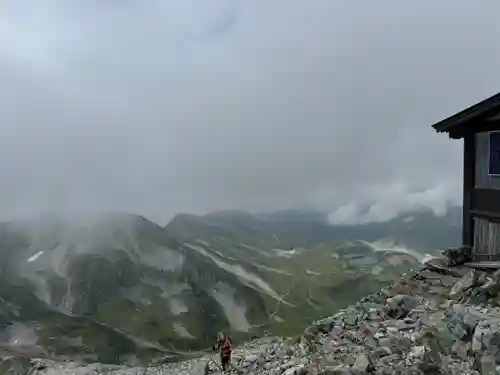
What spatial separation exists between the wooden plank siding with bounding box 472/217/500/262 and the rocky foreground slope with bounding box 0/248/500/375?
102cm

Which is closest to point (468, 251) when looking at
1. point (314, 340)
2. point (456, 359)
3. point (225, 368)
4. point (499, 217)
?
point (499, 217)

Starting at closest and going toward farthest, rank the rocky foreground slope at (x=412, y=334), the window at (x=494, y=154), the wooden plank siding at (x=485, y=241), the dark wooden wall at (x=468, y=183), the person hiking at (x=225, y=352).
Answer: the rocky foreground slope at (x=412, y=334) < the wooden plank siding at (x=485, y=241) < the window at (x=494, y=154) < the dark wooden wall at (x=468, y=183) < the person hiking at (x=225, y=352)

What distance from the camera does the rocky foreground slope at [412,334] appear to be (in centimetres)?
1514

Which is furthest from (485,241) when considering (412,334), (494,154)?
(412,334)

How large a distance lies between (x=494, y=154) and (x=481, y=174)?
1248 millimetres

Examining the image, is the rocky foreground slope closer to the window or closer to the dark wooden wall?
the dark wooden wall

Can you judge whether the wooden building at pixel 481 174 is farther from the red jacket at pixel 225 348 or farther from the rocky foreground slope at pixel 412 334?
the red jacket at pixel 225 348

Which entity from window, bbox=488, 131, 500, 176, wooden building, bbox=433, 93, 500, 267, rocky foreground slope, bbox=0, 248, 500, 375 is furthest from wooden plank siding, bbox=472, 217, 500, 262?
window, bbox=488, 131, 500, 176

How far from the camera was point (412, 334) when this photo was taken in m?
17.2

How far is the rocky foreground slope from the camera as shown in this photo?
49.7ft

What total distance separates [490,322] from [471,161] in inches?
453

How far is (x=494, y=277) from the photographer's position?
19.5 m

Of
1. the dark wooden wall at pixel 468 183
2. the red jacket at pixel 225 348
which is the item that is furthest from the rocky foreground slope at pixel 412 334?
the dark wooden wall at pixel 468 183

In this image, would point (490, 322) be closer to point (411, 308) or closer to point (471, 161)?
point (411, 308)
